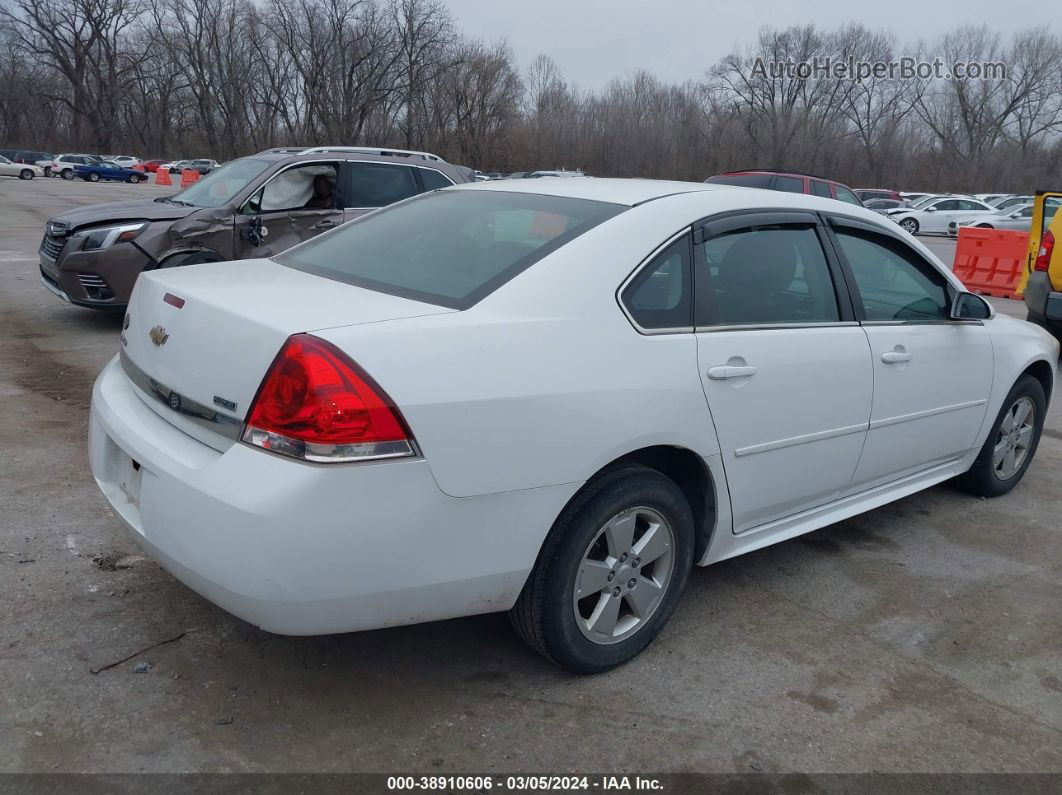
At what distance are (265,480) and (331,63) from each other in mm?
77895

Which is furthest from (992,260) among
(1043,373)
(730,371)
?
(730,371)

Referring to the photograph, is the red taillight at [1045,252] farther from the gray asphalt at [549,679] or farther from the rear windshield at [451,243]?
the rear windshield at [451,243]

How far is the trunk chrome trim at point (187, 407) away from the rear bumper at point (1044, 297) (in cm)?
804

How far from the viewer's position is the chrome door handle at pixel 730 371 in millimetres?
3041

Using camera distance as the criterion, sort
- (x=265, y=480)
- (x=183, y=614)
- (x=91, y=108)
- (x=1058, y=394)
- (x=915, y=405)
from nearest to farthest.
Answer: (x=265, y=480) → (x=183, y=614) → (x=915, y=405) → (x=1058, y=394) → (x=91, y=108)

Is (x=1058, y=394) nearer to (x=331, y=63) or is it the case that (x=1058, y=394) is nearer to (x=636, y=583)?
(x=636, y=583)

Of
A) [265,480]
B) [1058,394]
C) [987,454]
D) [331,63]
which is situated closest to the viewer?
[265,480]

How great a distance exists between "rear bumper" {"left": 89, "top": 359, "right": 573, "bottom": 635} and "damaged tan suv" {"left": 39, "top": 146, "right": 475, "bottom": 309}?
5916 millimetres

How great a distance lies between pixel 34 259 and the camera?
13.0 m

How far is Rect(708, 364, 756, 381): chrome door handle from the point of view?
304 cm

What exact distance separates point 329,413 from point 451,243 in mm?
1148

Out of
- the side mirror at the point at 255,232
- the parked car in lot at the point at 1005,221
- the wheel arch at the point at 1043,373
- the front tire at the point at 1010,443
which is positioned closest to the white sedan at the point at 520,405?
the front tire at the point at 1010,443

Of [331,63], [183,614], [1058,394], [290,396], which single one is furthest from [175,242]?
[331,63]

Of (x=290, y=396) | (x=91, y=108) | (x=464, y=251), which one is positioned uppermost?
(x=91, y=108)
